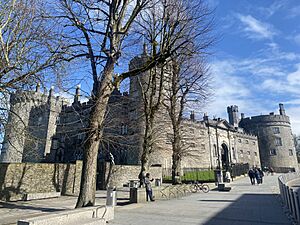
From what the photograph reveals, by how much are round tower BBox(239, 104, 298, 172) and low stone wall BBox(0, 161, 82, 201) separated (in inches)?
2230

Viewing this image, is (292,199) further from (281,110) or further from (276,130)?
(281,110)

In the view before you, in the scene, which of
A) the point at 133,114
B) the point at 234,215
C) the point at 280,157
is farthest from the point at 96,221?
the point at 280,157

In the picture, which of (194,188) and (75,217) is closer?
(75,217)

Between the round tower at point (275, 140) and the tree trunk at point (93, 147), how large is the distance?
61.9 metres

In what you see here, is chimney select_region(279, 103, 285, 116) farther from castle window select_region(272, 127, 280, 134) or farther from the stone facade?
the stone facade

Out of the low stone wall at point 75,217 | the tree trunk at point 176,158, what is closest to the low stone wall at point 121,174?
the tree trunk at point 176,158

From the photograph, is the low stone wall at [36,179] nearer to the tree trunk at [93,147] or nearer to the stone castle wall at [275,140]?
the tree trunk at [93,147]

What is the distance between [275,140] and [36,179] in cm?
6274

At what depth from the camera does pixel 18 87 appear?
9.61 m

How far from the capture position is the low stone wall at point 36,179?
A: 1457cm

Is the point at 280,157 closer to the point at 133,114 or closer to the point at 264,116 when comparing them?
the point at 264,116

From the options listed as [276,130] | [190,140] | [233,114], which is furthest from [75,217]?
[276,130]

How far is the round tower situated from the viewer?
61.1m

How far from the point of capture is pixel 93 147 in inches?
361
